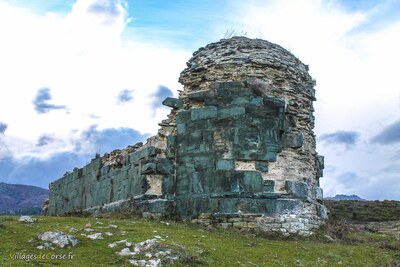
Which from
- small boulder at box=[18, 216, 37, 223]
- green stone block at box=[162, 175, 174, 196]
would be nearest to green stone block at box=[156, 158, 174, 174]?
green stone block at box=[162, 175, 174, 196]

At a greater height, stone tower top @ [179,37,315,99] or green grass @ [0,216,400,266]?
stone tower top @ [179,37,315,99]

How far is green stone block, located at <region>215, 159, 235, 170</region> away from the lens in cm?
1402

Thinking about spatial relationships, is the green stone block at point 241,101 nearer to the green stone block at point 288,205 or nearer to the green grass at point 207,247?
the green stone block at point 288,205

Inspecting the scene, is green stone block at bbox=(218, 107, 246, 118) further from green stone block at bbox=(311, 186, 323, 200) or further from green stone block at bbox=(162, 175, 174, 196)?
green stone block at bbox=(311, 186, 323, 200)

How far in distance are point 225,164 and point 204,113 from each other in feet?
5.67

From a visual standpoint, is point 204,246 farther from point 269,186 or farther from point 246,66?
point 246,66

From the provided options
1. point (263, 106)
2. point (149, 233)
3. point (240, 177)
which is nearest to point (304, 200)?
point (240, 177)

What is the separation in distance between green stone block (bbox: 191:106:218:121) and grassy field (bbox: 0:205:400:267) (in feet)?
10.5

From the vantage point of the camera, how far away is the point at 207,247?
10.6 meters

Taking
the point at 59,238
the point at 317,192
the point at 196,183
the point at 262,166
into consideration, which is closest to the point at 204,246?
the point at 59,238

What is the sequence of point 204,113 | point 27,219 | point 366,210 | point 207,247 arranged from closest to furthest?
point 207,247
point 27,219
point 204,113
point 366,210

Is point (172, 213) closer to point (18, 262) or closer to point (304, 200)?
point (304, 200)

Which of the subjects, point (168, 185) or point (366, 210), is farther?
point (366, 210)

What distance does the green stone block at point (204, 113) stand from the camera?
1470 cm
